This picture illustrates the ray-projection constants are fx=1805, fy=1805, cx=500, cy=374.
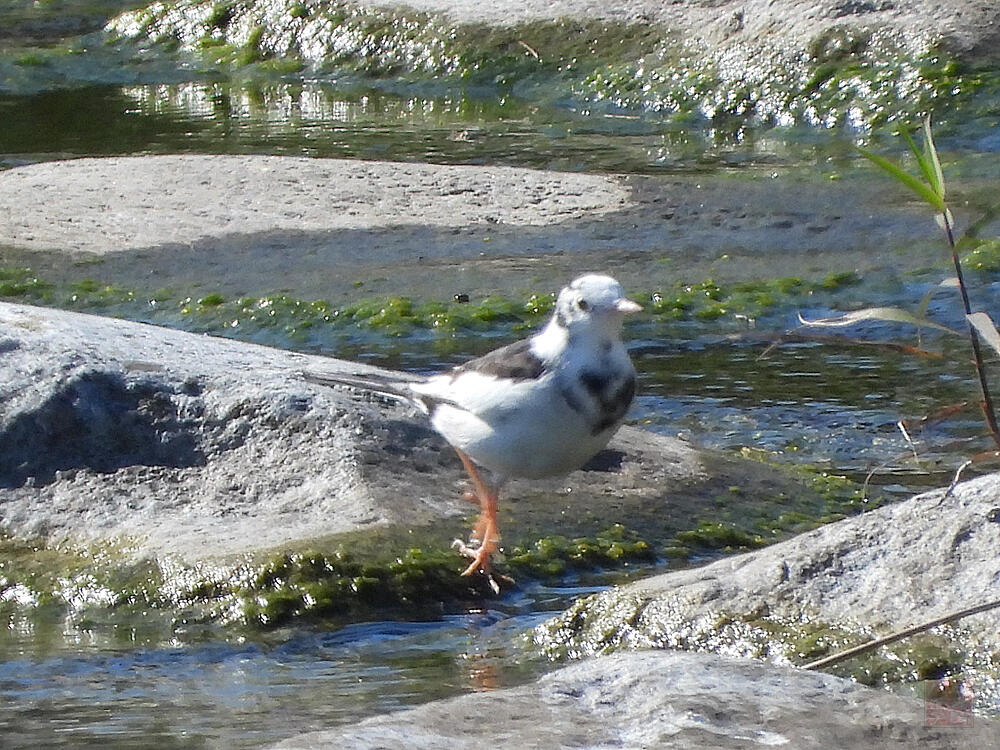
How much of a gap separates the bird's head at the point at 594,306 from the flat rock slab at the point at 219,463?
87 cm

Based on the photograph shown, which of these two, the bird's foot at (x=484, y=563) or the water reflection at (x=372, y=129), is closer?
the bird's foot at (x=484, y=563)

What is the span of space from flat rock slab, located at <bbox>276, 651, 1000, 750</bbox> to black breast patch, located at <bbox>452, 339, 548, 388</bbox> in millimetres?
1286

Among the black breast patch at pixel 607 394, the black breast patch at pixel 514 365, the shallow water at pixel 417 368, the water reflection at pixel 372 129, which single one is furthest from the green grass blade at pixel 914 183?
the water reflection at pixel 372 129

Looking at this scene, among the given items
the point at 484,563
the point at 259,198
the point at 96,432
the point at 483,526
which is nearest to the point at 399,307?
the point at 259,198

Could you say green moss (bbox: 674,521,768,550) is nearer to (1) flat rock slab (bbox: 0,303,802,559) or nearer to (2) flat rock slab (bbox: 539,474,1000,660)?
(1) flat rock slab (bbox: 0,303,802,559)

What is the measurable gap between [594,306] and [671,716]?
162 cm

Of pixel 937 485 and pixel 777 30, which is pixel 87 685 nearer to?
pixel 937 485

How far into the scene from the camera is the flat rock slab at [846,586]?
4.21m

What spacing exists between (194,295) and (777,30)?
6.40m

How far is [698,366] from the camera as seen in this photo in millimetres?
8070

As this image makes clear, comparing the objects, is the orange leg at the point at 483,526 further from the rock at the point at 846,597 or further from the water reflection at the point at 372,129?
the water reflection at the point at 372,129

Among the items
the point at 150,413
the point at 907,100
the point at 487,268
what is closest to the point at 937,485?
the point at 150,413

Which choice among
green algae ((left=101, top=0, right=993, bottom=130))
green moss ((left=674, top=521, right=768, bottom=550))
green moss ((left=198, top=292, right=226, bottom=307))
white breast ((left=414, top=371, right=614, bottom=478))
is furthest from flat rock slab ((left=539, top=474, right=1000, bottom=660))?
green algae ((left=101, top=0, right=993, bottom=130))

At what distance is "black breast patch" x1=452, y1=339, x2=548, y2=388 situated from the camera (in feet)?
16.2
